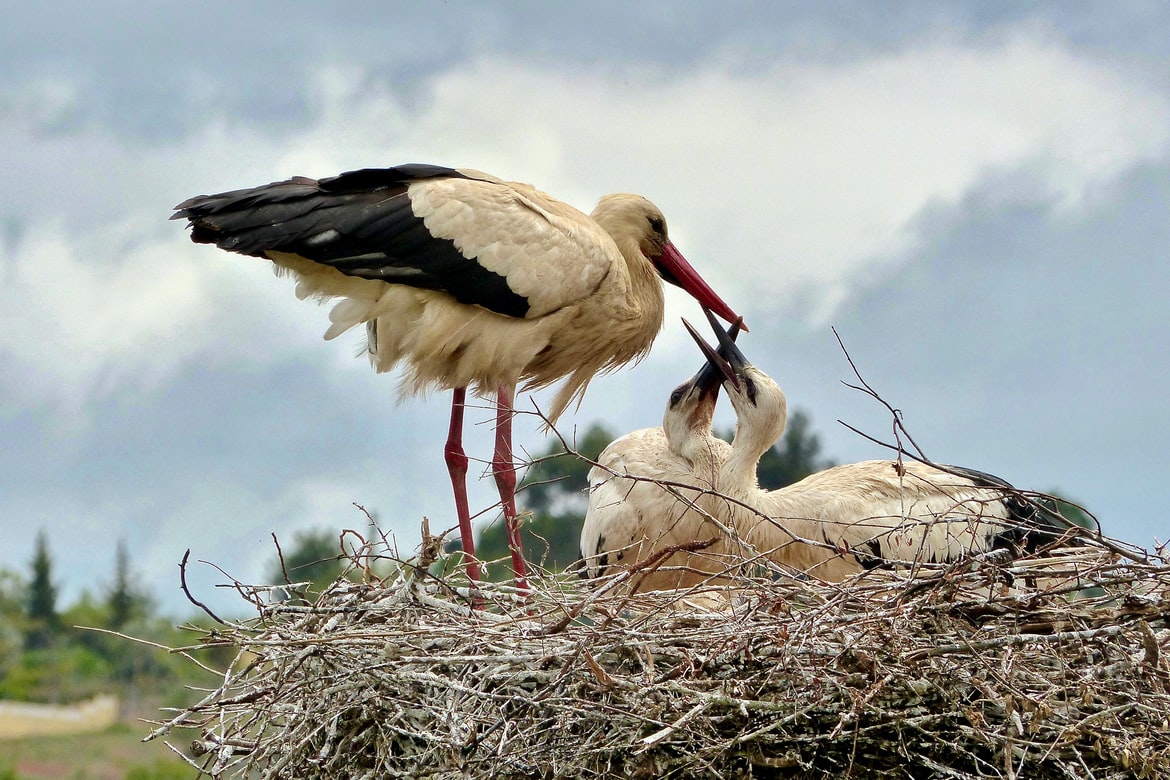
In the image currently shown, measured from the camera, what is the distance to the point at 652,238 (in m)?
5.67

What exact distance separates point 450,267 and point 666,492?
1025mm

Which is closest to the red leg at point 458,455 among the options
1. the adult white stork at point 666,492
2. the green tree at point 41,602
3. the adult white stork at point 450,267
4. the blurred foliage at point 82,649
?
the adult white stork at point 450,267

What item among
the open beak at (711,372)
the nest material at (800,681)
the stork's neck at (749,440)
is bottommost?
the nest material at (800,681)

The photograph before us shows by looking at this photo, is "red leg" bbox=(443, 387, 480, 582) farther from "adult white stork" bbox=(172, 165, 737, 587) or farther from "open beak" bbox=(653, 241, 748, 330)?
"open beak" bbox=(653, 241, 748, 330)

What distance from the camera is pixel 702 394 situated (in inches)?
211

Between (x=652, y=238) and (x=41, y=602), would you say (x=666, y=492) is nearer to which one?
(x=652, y=238)

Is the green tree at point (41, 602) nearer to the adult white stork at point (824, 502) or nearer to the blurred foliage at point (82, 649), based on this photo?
the blurred foliage at point (82, 649)

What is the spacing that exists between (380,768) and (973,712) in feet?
4.65

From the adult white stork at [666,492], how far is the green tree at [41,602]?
5330 centimetres

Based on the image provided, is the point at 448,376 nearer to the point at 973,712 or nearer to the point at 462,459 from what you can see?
the point at 462,459

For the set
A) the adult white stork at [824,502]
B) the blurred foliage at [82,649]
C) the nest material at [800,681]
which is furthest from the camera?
the blurred foliage at [82,649]

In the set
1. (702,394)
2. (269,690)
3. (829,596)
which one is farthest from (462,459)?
(829,596)

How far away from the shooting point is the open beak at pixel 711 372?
536 cm

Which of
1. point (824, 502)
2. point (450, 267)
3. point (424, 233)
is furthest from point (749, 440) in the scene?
point (424, 233)
